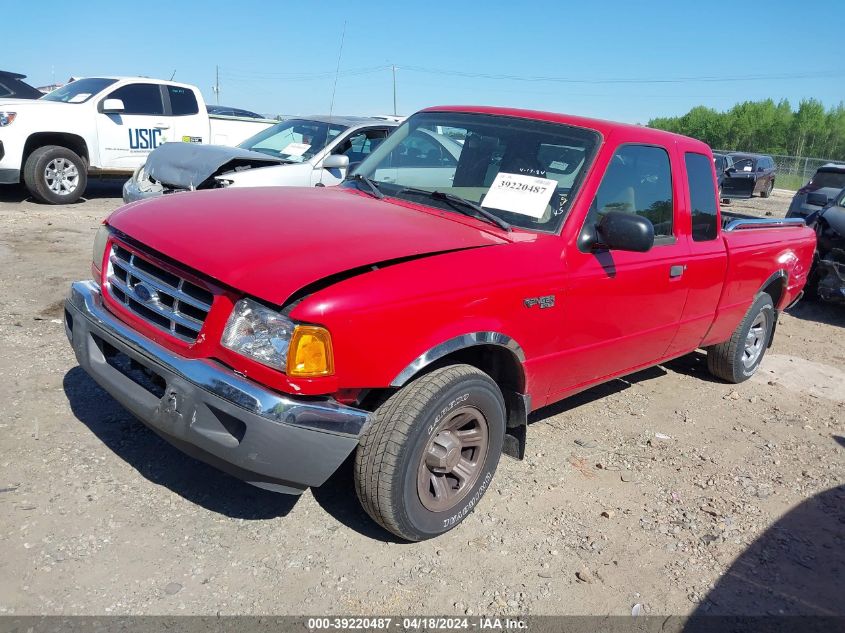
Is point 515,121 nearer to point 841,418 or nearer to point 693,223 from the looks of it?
point 693,223

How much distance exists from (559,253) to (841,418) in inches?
126

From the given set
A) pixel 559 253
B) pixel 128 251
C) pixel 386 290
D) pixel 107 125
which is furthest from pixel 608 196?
pixel 107 125

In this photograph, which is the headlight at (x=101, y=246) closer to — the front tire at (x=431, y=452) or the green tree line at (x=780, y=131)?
the front tire at (x=431, y=452)

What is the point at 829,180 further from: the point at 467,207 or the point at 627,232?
the point at 467,207

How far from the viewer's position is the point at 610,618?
2.80 m

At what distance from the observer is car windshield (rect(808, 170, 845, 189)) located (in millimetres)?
11508

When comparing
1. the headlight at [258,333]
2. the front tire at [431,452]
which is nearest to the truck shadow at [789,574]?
the front tire at [431,452]

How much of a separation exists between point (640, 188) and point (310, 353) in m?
2.34

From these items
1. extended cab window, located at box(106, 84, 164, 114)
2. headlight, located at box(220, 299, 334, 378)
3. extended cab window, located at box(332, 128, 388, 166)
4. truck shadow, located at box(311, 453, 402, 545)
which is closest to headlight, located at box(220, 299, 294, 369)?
headlight, located at box(220, 299, 334, 378)

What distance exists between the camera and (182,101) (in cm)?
1155

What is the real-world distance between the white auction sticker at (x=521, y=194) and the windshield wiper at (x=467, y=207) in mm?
87

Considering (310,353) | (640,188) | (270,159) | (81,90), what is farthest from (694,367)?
(81,90)

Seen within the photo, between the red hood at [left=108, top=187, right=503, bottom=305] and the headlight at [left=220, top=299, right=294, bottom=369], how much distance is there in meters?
0.09

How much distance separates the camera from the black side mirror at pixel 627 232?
10.9 feet
